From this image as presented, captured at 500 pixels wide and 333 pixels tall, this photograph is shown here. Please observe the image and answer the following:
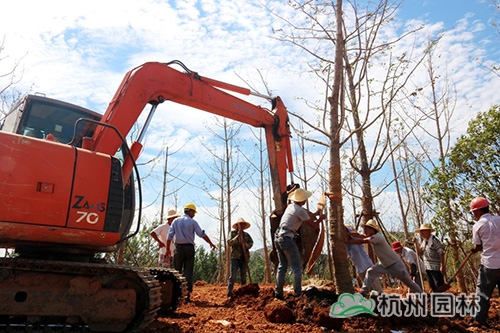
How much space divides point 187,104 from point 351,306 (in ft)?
14.5

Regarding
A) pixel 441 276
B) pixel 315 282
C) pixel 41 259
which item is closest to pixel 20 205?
pixel 41 259

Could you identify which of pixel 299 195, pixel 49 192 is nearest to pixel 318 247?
pixel 299 195

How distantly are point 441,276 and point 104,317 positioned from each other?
6780 millimetres

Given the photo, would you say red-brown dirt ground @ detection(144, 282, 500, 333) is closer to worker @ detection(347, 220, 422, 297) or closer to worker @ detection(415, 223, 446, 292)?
worker @ detection(347, 220, 422, 297)

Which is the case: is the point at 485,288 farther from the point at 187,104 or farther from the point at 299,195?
the point at 187,104

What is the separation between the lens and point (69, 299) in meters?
4.47

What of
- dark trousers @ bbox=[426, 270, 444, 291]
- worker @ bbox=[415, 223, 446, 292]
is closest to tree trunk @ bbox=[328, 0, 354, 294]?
worker @ bbox=[415, 223, 446, 292]

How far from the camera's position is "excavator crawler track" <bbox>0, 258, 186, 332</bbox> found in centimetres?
438

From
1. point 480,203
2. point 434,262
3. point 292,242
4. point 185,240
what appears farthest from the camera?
point 434,262

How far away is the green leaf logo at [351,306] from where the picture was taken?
5285 millimetres

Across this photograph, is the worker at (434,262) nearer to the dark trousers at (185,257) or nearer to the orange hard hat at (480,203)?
the orange hard hat at (480,203)

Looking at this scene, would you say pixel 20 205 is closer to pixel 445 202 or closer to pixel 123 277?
pixel 123 277

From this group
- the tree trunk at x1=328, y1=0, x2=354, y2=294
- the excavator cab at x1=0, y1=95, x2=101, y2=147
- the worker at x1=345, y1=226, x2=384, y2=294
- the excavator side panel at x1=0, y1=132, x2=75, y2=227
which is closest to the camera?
the excavator side panel at x1=0, y1=132, x2=75, y2=227

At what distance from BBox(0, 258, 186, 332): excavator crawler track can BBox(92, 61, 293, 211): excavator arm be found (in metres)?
1.58
